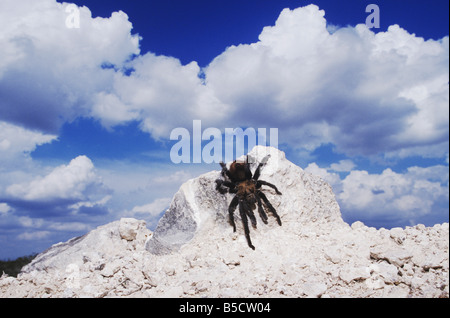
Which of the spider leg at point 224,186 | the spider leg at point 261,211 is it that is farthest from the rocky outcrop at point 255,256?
the spider leg at point 261,211

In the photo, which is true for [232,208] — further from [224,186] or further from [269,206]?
[269,206]

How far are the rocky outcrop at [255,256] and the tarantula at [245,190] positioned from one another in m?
0.29

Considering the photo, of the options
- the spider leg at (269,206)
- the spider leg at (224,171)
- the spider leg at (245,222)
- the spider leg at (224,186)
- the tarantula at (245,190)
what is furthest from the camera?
the spider leg at (224,171)

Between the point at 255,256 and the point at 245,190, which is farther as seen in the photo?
the point at 245,190

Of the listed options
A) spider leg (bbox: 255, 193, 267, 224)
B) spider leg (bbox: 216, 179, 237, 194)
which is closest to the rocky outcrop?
spider leg (bbox: 216, 179, 237, 194)

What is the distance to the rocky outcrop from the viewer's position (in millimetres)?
7266

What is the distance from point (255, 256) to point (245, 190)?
1.89 metres

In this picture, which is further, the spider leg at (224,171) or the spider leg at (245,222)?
the spider leg at (224,171)

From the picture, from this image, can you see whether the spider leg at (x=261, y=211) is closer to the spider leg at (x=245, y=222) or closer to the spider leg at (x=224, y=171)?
the spider leg at (x=245, y=222)

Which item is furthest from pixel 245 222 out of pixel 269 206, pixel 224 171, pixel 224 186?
pixel 224 171

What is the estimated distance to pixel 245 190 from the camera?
30.7 ft

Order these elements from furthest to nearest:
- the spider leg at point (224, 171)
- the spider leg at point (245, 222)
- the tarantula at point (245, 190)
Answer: the spider leg at point (224, 171), the tarantula at point (245, 190), the spider leg at point (245, 222)

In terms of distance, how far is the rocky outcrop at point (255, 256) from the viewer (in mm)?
7266

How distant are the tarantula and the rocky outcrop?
29cm
